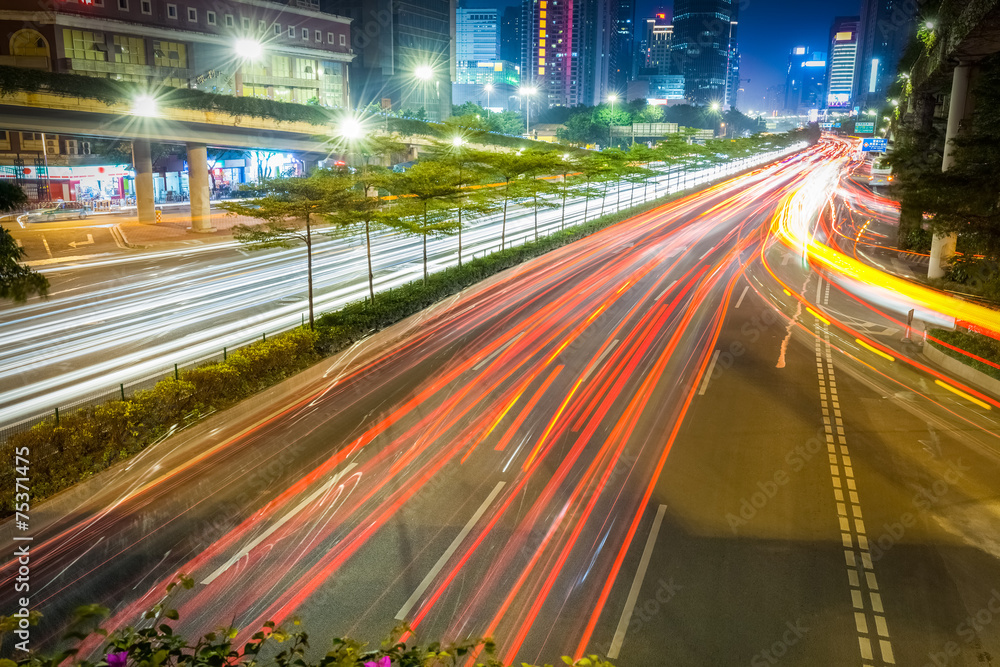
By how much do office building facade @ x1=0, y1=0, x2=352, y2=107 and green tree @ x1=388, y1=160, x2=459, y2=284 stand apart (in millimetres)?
30887

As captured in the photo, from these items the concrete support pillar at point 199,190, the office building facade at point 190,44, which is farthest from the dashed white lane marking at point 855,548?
the office building facade at point 190,44

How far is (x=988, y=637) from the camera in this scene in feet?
29.8


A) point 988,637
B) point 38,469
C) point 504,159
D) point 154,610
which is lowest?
point 988,637

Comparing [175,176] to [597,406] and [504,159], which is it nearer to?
[504,159]

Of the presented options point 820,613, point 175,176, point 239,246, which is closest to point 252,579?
point 820,613

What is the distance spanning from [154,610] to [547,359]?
16.7 meters

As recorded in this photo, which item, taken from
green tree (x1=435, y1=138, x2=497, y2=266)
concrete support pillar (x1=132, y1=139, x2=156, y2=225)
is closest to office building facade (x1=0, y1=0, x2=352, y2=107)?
concrete support pillar (x1=132, y1=139, x2=156, y2=225)

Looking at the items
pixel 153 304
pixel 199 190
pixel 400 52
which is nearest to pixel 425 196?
pixel 153 304

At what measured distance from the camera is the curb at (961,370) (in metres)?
18.1

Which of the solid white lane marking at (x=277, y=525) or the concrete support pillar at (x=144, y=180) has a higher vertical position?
the concrete support pillar at (x=144, y=180)

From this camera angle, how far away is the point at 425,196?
24.2 metres

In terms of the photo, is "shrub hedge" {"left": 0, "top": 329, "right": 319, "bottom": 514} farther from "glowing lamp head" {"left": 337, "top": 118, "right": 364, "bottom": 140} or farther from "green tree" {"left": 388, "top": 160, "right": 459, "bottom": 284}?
"glowing lamp head" {"left": 337, "top": 118, "right": 364, "bottom": 140}

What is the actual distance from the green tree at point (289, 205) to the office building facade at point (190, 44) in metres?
33.1

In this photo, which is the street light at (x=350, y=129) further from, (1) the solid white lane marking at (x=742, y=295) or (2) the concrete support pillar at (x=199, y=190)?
(1) the solid white lane marking at (x=742, y=295)
